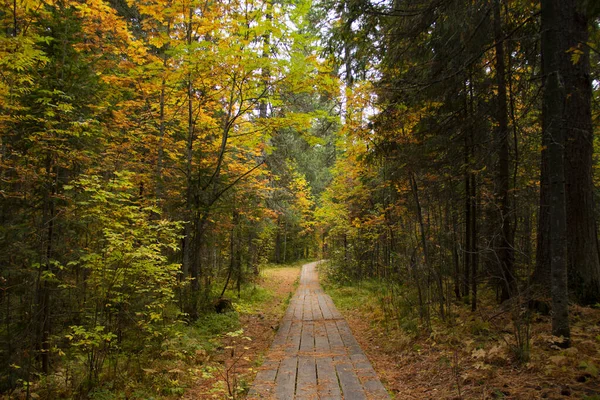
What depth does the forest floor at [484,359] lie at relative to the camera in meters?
3.78

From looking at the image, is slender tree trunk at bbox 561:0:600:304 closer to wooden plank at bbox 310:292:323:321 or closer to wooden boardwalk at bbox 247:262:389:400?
wooden boardwalk at bbox 247:262:389:400

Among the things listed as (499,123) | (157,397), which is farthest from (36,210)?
(499,123)

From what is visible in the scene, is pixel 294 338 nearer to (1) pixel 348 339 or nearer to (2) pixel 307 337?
(2) pixel 307 337

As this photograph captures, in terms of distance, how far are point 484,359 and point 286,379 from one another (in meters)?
2.86

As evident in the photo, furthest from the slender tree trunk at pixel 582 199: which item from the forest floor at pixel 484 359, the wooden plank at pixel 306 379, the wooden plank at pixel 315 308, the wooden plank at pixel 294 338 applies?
the wooden plank at pixel 315 308

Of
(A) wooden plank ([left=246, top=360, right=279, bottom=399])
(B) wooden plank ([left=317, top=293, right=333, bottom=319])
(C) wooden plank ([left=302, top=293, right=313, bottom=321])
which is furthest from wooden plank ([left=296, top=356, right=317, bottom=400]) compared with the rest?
(B) wooden plank ([left=317, top=293, right=333, bottom=319])

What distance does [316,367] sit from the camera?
556 centimetres

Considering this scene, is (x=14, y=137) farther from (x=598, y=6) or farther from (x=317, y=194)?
(x=317, y=194)

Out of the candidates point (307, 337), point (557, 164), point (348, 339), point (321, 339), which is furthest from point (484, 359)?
point (307, 337)

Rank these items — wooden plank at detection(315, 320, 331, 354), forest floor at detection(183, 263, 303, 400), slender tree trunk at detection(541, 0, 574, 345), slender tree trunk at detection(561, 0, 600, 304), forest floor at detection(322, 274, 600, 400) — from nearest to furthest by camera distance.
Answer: forest floor at detection(322, 274, 600, 400) < slender tree trunk at detection(541, 0, 574, 345) < forest floor at detection(183, 263, 303, 400) < slender tree trunk at detection(561, 0, 600, 304) < wooden plank at detection(315, 320, 331, 354)

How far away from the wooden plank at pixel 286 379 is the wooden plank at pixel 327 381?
0.38 m

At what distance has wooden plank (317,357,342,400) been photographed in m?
4.46

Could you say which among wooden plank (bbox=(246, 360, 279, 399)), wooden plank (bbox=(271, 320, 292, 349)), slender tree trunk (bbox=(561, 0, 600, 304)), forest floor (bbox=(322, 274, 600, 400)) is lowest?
wooden plank (bbox=(271, 320, 292, 349))

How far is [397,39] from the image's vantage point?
6.93 metres
